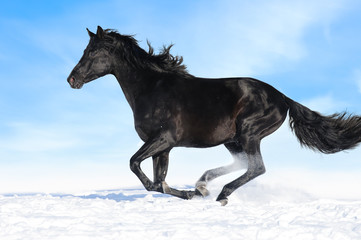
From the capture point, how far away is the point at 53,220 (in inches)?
155

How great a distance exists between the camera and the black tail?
643 centimetres

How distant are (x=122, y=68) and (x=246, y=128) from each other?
2190 millimetres

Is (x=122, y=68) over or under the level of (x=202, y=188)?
over

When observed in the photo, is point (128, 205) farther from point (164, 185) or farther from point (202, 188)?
point (202, 188)

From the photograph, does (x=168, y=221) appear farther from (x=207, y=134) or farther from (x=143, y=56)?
(x=143, y=56)

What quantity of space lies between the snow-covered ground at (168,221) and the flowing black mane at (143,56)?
226cm

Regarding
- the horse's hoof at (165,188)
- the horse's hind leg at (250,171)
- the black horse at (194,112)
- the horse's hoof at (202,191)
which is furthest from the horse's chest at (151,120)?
the horse's hind leg at (250,171)

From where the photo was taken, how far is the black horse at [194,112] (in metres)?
5.80

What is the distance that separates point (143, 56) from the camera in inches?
251

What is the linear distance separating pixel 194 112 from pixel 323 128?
2.24 m

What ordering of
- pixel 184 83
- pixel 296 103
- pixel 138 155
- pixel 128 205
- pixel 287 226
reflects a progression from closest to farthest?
pixel 287 226, pixel 128 205, pixel 138 155, pixel 184 83, pixel 296 103

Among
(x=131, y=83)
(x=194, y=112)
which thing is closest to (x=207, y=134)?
(x=194, y=112)

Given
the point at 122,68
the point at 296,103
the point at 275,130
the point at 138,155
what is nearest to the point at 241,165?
the point at 275,130

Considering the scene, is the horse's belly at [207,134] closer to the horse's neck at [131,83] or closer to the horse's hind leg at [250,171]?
the horse's hind leg at [250,171]
